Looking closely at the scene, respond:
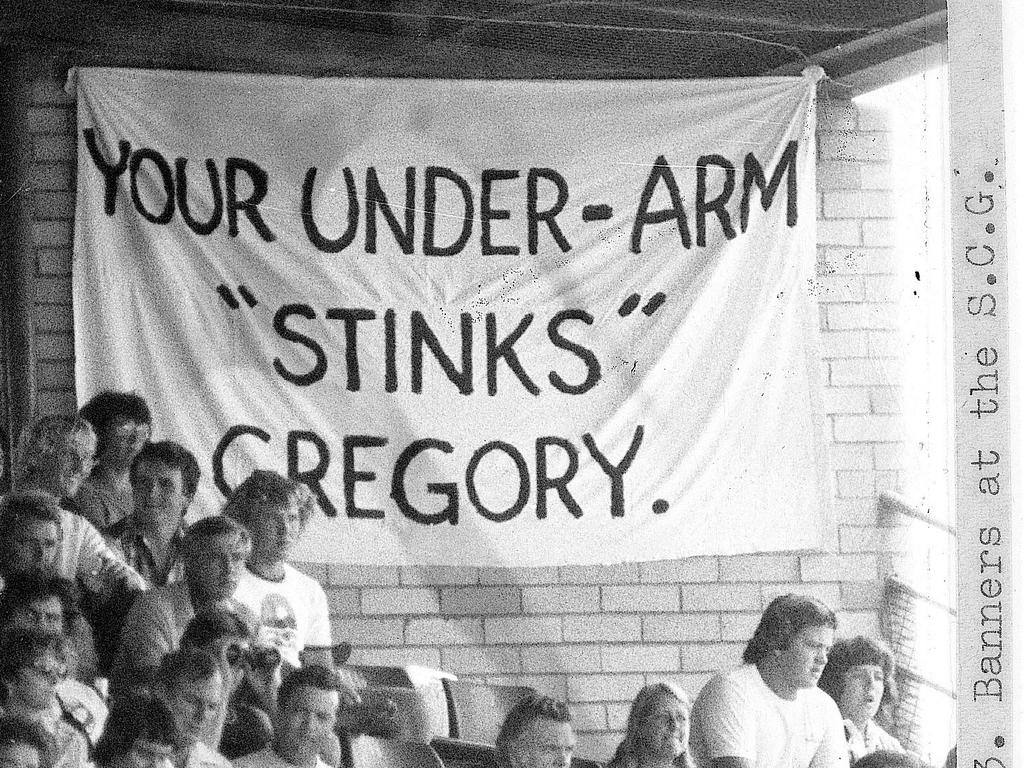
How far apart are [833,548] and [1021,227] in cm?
63

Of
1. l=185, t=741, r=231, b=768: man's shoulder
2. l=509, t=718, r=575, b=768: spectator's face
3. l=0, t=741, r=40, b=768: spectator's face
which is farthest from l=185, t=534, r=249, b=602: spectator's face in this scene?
l=509, t=718, r=575, b=768: spectator's face

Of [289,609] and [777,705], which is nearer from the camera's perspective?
[289,609]

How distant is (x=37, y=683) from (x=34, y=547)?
21cm

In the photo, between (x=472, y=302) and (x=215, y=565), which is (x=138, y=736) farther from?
(x=472, y=302)

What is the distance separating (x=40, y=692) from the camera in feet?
7.50

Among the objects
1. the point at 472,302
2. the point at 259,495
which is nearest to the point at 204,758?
the point at 259,495

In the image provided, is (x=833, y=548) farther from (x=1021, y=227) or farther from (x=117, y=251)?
(x=117, y=251)

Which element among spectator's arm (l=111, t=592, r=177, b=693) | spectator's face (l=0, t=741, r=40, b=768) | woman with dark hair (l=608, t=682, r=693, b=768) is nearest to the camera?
spectator's face (l=0, t=741, r=40, b=768)

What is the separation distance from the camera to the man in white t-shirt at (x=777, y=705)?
253 centimetres

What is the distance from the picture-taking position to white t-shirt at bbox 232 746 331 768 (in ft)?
7.75

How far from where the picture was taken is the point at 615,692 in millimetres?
2496

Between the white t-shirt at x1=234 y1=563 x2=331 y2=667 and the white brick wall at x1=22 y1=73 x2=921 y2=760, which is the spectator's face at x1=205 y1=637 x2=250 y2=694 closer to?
the white t-shirt at x1=234 y1=563 x2=331 y2=667

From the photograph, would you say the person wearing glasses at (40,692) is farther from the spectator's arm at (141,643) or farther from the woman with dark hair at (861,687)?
the woman with dark hair at (861,687)

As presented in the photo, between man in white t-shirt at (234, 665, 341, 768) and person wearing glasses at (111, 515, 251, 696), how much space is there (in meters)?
0.16
